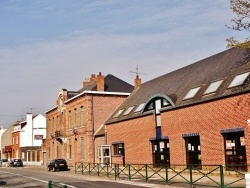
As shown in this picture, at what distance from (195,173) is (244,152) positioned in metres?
3.16

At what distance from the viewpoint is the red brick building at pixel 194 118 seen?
851 inches

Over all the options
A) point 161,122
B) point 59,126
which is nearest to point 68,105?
point 59,126

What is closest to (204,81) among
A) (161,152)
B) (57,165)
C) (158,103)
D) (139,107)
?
(158,103)

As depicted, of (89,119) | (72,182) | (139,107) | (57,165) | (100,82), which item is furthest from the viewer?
(100,82)

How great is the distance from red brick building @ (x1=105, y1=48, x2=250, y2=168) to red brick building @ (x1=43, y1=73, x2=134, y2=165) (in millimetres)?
4548

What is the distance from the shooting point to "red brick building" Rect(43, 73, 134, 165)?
4041cm

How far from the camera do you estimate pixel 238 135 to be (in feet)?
70.3

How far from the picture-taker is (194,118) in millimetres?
24844

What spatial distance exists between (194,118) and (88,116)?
18135 mm

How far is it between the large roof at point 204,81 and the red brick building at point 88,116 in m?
5.42

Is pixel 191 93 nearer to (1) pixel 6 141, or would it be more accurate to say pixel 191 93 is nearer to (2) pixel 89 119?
(2) pixel 89 119

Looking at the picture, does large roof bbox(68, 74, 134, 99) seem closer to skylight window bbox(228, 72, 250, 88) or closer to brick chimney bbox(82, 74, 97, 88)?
brick chimney bbox(82, 74, 97, 88)

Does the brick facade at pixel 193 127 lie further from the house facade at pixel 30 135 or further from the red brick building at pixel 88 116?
the house facade at pixel 30 135

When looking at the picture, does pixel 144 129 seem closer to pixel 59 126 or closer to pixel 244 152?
pixel 244 152
